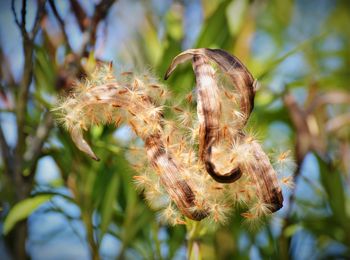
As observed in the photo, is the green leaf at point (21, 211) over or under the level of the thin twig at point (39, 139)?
under

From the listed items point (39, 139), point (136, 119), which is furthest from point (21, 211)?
point (136, 119)

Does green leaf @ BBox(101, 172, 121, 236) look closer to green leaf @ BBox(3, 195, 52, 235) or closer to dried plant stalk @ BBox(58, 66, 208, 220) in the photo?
green leaf @ BBox(3, 195, 52, 235)

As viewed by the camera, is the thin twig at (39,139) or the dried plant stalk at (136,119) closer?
the dried plant stalk at (136,119)

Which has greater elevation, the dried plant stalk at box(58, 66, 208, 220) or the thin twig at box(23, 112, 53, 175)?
the dried plant stalk at box(58, 66, 208, 220)

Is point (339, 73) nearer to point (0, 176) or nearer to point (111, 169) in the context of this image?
point (111, 169)

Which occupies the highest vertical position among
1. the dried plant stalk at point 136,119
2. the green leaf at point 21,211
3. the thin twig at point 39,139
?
the dried plant stalk at point 136,119

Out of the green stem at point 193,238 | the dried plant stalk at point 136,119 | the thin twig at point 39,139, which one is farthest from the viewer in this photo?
the thin twig at point 39,139

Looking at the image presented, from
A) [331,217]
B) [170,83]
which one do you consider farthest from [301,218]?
[170,83]

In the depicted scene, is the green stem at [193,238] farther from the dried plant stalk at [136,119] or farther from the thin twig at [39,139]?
the thin twig at [39,139]
